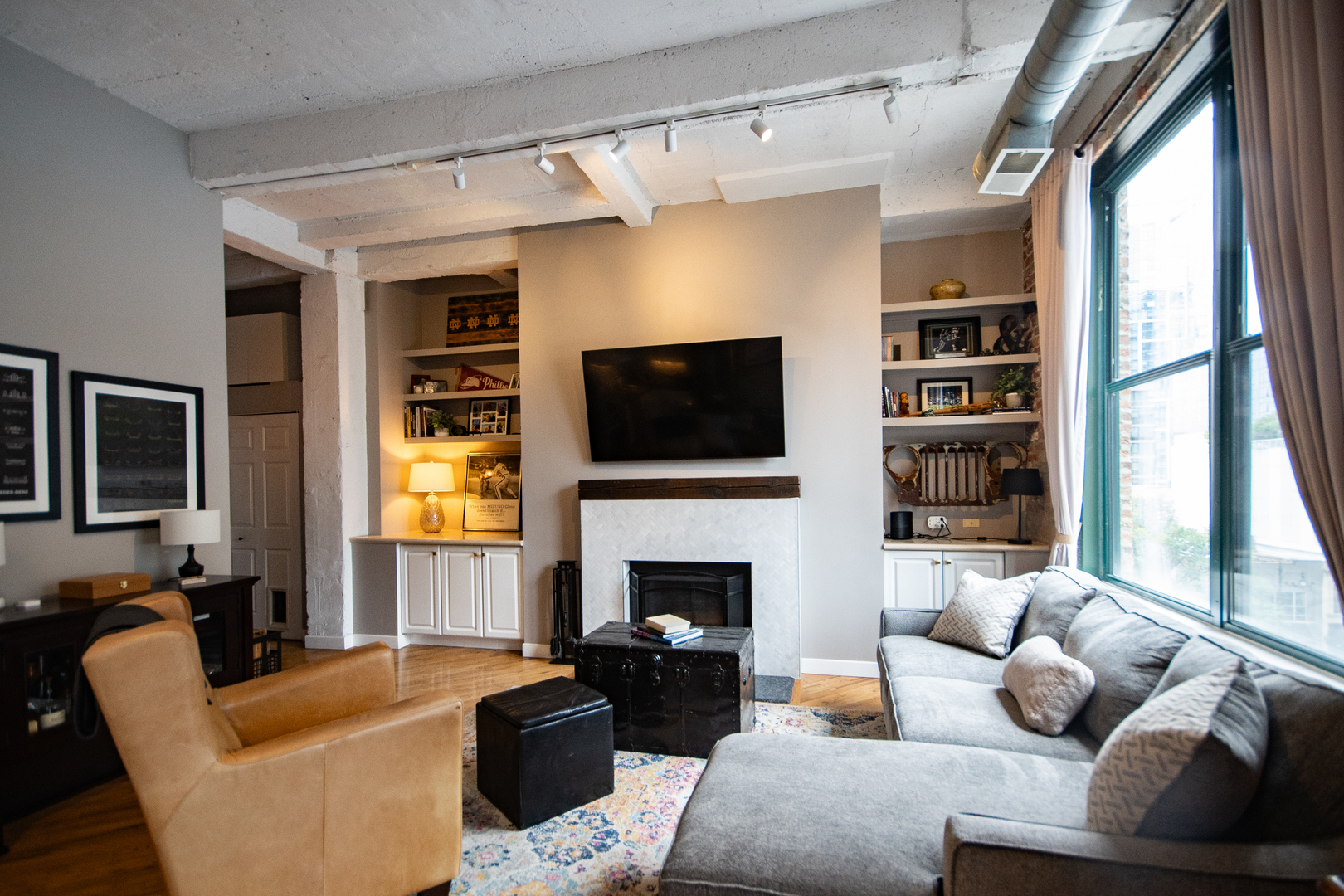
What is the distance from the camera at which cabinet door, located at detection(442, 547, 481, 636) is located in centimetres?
479

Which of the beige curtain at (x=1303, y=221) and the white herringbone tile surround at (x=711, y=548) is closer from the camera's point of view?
the beige curtain at (x=1303, y=221)

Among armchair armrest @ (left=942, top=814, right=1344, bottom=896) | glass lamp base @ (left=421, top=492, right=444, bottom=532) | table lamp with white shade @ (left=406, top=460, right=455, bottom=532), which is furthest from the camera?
glass lamp base @ (left=421, top=492, right=444, bottom=532)

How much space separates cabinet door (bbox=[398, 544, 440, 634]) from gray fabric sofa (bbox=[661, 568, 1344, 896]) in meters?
3.43

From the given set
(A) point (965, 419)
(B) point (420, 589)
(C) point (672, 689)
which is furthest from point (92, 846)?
(A) point (965, 419)

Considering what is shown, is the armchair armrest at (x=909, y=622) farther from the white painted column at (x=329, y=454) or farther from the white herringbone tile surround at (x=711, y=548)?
the white painted column at (x=329, y=454)

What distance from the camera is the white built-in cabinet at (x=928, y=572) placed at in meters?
3.96

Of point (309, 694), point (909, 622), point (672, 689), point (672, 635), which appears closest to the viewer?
point (309, 694)

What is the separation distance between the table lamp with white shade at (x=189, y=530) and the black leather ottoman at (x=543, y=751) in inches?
70.2

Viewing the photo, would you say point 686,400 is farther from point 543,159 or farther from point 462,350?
point 462,350

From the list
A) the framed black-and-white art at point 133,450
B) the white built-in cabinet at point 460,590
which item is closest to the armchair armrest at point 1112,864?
the framed black-and-white art at point 133,450

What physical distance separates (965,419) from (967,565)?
2.91ft

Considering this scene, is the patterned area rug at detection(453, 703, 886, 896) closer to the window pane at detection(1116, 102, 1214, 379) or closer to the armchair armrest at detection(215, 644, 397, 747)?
the armchair armrest at detection(215, 644, 397, 747)

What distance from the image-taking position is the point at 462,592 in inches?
189

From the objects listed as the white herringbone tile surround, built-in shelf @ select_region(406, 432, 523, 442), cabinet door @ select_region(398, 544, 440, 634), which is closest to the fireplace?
the white herringbone tile surround
